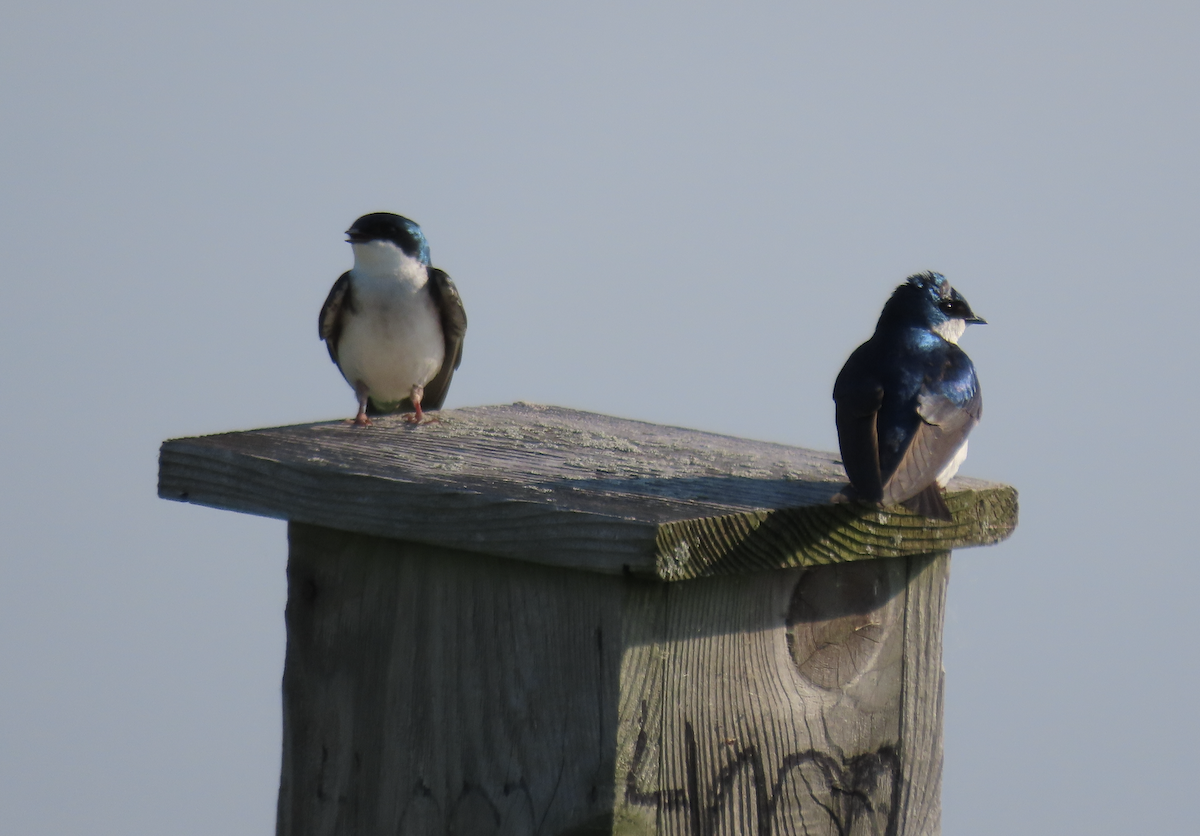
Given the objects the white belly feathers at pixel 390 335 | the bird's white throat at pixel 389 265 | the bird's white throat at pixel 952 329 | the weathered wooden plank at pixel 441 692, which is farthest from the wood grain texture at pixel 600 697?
the bird's white throat at pixel 389 265

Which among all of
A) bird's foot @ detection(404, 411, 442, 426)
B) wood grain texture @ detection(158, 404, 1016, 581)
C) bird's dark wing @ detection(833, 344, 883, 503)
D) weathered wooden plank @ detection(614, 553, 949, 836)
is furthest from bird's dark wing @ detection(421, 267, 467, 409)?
weathered wooden plank @ detection(614, 553, 949, 836)

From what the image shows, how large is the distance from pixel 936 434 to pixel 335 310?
2086 millimetres

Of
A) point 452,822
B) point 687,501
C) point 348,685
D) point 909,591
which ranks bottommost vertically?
point 452,822

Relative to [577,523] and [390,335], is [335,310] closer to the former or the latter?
[390,335]

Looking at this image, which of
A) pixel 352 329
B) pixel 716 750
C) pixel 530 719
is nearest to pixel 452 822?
pixel 530 719

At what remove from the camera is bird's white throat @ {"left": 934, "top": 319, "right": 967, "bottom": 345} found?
10.1 ft

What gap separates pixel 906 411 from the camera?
245 centimetres

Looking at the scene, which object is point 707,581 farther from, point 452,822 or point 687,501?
point 452,822

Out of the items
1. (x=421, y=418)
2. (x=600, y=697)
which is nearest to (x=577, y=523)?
(x=600, y=697)

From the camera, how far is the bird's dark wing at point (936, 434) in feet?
7.30

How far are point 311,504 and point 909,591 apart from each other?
996 mm

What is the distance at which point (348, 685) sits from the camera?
2.47 meters

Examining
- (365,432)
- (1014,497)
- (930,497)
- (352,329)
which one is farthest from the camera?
(352,329)

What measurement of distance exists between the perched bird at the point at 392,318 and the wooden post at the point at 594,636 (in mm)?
1199
